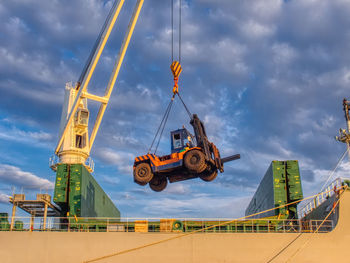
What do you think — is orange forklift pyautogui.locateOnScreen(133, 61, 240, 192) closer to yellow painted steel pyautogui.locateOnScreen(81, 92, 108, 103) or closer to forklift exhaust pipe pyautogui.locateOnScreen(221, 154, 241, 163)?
forklift exhaust pipe pyautogui.locateOnScreen(221, 154, 241, 163)

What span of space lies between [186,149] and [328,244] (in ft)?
25.1

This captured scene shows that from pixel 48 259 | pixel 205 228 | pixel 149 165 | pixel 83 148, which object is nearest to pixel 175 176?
pixel 149 165

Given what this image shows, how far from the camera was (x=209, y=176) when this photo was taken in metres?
20.2

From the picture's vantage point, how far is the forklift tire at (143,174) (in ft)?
64.2

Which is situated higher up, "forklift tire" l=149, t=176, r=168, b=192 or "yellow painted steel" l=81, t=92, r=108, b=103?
"yellow painted steel" l=81, t=92, r=108, b=103

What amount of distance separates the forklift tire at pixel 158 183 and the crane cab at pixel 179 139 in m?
1.75

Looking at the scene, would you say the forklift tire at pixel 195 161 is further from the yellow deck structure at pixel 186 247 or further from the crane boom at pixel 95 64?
the crane boom at pixel 95 64

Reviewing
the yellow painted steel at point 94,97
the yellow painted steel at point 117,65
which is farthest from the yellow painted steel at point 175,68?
the yellow painted steel at point 94,97

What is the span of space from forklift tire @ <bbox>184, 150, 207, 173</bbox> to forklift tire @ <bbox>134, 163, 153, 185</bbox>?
2112mm

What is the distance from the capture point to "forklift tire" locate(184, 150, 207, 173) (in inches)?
721

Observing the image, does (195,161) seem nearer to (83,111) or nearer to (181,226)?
(181,226)

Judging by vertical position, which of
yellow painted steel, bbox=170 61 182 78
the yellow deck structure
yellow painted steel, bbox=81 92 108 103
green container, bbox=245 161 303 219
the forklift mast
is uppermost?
yellow painted steel, bbox=81 92 108 103

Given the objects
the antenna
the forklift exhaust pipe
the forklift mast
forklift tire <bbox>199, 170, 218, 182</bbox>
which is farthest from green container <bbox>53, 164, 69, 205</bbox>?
the antenna

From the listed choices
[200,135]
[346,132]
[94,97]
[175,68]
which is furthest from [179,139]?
[94,97]
